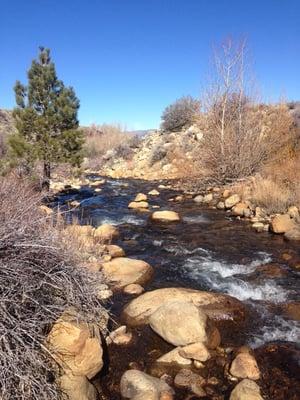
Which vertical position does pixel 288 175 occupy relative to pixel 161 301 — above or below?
above

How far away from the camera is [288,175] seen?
11914mm

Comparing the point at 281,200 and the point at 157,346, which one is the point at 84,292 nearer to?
the point at 157,346

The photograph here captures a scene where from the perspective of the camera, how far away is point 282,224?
8.98 metres

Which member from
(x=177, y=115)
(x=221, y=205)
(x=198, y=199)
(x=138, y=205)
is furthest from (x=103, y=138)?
(x=221, y=205)

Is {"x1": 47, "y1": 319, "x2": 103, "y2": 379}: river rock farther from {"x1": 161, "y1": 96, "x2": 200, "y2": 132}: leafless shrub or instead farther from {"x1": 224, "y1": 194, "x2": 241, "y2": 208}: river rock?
{"x1": 161, "y1": 96, "x2": 200, "y2": 132}: leafless shrub

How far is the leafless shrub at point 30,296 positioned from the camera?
2.80m

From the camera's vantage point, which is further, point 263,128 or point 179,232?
point 263,128

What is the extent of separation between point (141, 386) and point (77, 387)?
0.64 m

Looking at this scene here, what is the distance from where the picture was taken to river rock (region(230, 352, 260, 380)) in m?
3.75

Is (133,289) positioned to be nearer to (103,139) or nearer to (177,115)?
(177,115)

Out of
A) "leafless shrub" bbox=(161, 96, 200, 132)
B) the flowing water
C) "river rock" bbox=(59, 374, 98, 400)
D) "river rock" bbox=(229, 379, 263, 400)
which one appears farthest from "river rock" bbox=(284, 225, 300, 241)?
"leafless shrub" bbox=(161, 96, 200, 132)

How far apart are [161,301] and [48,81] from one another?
37.5 feet

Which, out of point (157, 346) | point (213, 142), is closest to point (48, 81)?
point (213, 142)

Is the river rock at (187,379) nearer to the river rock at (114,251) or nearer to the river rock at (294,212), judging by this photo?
the river rock at (114,251)
